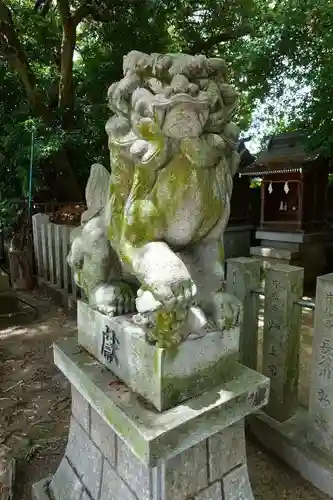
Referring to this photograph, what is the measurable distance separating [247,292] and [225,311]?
1.00 m

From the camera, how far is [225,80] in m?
1.39

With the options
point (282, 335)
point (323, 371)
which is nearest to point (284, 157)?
point (282, 335)

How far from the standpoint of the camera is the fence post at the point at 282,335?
2.19 metres

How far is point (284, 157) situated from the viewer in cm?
763

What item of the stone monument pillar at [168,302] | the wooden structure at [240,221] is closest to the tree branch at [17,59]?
the wooden structure at [240,221]

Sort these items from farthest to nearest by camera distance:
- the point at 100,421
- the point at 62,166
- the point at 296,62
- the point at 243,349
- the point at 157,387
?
the point at 62,166, the point at 296,62, the point at 243,349, the point at 100,421, the point at 157,387

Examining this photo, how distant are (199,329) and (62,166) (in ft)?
20.7

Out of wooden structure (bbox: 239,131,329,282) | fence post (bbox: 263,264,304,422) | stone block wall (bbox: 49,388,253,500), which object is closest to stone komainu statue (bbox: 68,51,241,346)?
stone block wall (bbox: 49,388,253,500)

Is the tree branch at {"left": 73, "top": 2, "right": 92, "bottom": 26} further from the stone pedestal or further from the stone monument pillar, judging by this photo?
the stone pedestal

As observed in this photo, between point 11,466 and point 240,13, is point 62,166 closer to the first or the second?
point 240,13

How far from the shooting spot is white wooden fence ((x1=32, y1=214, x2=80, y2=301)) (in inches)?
199

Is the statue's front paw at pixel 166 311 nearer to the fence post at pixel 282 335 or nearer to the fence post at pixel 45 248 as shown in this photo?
the fence post at pixel 282 335

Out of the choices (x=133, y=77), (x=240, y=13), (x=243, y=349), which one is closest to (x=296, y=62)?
(x=240, y=13)

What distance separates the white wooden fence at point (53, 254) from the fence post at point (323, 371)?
131 inches
